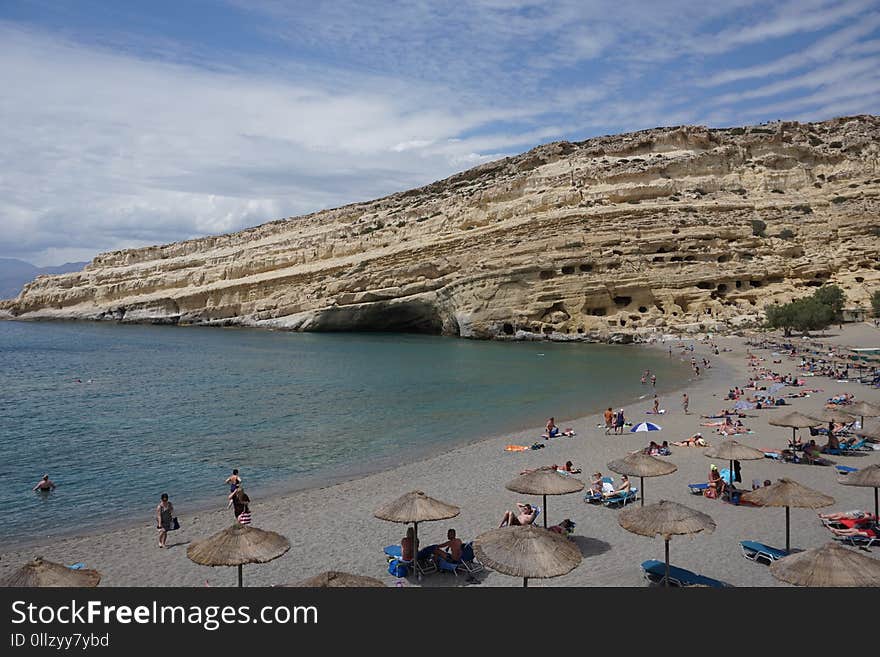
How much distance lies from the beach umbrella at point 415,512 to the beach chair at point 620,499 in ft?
15.0

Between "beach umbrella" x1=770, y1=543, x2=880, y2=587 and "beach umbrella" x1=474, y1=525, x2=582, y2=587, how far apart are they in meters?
2.29

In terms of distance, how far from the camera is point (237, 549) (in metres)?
7.95

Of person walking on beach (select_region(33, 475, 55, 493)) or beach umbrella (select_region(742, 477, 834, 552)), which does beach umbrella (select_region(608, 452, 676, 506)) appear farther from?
person walking on beach (select_region(33, 475, 55, 493))

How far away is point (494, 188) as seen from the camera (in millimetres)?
62031

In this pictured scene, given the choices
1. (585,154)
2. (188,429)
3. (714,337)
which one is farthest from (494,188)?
(188,429)

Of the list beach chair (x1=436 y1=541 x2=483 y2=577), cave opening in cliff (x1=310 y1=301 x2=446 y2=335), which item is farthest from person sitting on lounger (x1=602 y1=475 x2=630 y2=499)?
cave opening in cliff (x1=310 y1=301 x2=446 y2=335)

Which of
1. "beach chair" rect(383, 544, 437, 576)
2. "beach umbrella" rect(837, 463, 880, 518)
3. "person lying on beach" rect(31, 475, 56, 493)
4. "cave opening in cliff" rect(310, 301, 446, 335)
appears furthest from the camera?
"cave opening in cliff" rect(310, 301, 446, 335)

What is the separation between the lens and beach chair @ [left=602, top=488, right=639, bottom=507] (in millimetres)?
13023

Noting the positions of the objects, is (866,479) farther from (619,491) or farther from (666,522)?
(666,522)
